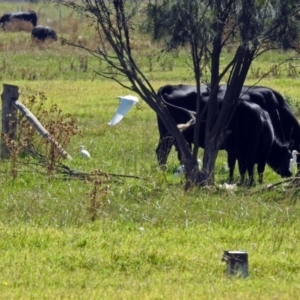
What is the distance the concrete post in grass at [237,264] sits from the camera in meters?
7.24

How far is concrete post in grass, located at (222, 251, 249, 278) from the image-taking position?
7.24 m

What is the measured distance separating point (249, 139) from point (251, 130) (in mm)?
143

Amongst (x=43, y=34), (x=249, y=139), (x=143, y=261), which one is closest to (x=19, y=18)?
(x=43, y=34)

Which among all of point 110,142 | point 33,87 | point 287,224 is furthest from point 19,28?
point 287,224

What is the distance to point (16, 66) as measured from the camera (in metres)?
29.7

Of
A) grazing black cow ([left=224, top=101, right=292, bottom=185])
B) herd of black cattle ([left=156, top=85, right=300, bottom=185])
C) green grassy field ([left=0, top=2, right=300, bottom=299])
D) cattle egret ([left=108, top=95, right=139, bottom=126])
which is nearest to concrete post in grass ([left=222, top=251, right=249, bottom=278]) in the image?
green grassy field ([left=0, top=2, right=300, bottom=299])

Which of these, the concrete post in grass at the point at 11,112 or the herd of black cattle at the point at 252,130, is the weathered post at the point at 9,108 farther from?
the herd of black cattle at the point at 252,130

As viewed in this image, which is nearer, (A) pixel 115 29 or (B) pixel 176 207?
(B) pixel 176 207

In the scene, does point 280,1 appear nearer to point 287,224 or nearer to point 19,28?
point 287,224

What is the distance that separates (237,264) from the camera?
7.25m

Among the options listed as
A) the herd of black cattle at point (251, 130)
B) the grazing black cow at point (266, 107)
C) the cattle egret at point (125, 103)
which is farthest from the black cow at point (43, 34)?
the herd of black cattle at point (251, 130)

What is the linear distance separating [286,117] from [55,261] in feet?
23.6

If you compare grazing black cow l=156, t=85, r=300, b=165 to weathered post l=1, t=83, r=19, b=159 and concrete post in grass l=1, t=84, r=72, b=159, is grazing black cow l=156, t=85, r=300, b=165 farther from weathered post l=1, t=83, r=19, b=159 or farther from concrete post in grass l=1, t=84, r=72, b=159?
weathered post l=1, t=83, r=19, b=159

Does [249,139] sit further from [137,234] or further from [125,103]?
[137,234]
